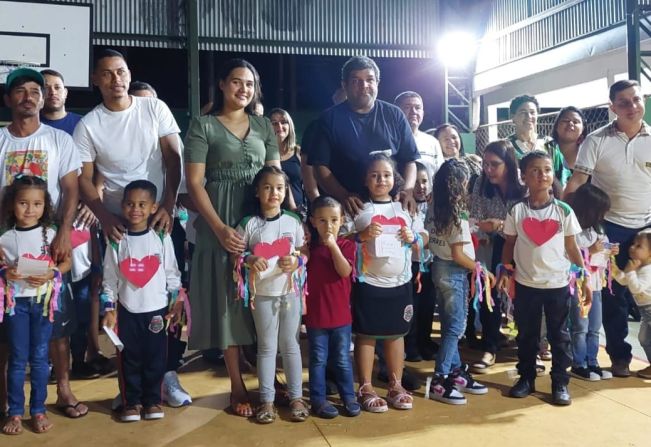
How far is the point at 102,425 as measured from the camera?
2.79 m

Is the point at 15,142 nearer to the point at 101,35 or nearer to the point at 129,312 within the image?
the point at 129,312

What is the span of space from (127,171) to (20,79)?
2.01 feet

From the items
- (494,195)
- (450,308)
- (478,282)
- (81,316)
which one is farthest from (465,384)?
(81,316)

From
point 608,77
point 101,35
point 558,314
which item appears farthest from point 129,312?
point 608,77

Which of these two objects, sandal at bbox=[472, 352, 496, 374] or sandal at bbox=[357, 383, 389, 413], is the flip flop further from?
sandal at bbox=[472, 352, 496, 374]

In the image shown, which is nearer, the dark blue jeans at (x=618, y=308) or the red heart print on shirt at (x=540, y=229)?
the red heart print on shirt at (x=540, y=229)

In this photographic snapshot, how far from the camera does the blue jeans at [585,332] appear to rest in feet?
11.3

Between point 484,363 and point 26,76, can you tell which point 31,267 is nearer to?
point 26,76

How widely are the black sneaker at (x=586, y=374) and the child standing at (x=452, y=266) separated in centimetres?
61

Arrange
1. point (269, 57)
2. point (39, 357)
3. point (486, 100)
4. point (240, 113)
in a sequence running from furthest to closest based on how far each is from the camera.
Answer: point (486, 100) < point (269, 57) < point (240, 113) < point (39, 357)

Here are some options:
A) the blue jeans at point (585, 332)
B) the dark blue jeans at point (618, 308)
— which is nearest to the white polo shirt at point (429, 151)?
the dark blue jeans at point (618, 308)

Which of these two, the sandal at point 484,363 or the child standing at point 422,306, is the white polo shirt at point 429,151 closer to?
the child standing at point 422,306

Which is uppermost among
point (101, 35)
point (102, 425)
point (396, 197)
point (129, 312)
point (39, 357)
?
point (101, 35)

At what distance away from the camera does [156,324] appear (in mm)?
2863
